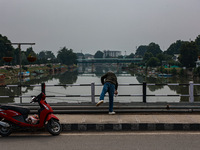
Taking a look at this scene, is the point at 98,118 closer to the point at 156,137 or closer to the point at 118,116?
the point at 118,116

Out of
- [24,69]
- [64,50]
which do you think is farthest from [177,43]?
[24,69]

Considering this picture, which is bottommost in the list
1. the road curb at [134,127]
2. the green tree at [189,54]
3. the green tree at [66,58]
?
the road curb at [134,127]

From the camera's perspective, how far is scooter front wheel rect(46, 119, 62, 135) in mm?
6492

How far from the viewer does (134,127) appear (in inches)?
275

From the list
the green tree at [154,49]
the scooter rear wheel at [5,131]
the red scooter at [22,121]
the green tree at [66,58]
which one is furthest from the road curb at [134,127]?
the green tree at [66,58]

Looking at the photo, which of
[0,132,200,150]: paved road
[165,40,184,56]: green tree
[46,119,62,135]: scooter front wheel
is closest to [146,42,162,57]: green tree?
[165,40,184,56]: green tree

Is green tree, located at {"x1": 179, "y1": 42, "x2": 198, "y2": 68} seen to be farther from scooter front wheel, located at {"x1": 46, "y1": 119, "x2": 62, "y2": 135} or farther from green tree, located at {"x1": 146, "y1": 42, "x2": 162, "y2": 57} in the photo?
green tree, located at {"x1": 146, "y1": 42, "x2": 162, "y2": 57}

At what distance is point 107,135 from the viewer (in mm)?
6461

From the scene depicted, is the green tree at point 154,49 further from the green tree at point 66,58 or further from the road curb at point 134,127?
the road curb at point 134,127

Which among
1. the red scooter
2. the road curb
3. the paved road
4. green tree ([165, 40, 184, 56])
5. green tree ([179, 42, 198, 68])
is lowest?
the paved road

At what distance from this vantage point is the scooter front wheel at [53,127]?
6.49 m

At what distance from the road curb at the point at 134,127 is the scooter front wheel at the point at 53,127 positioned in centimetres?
44

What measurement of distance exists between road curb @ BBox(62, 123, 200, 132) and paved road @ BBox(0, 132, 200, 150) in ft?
1.17

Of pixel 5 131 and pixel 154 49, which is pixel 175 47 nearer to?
pixel 154 49
